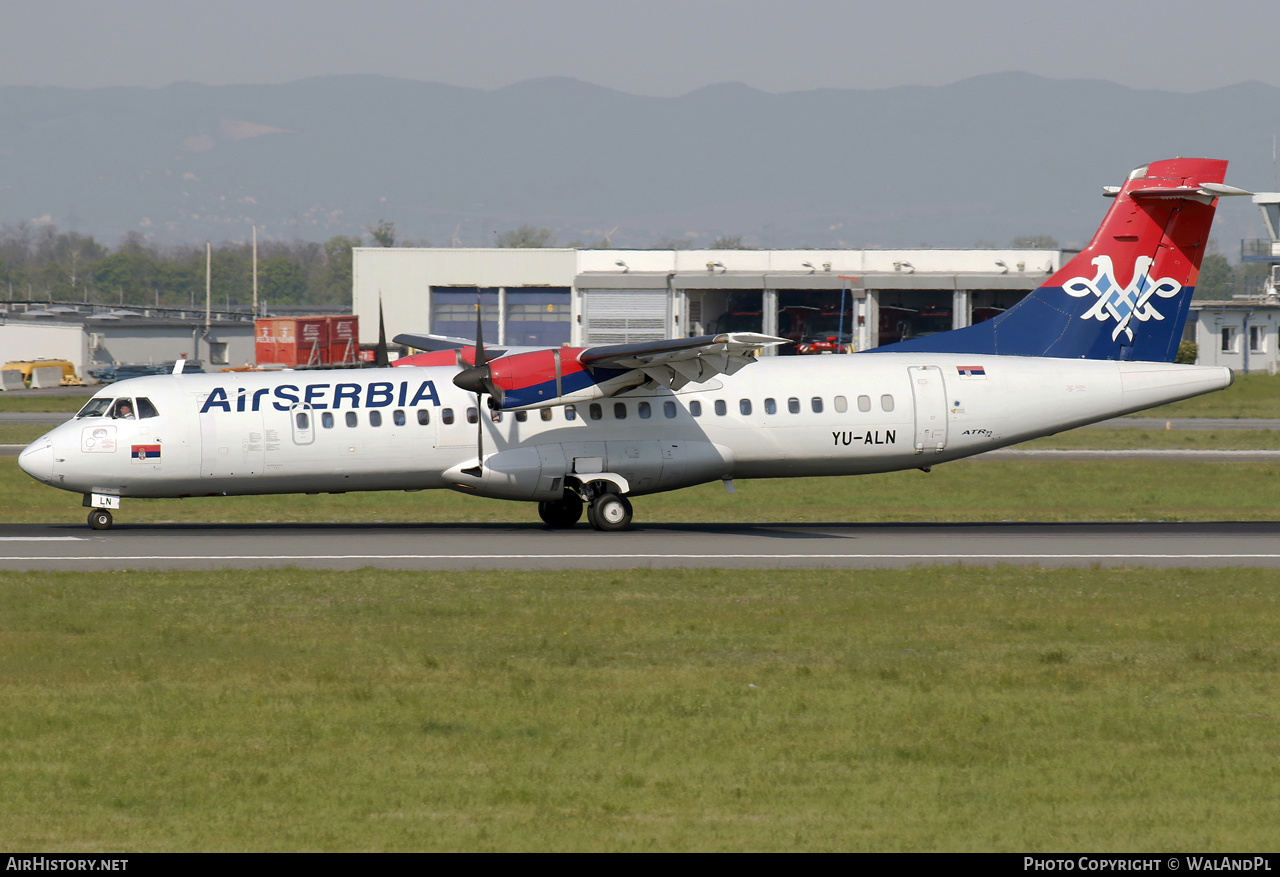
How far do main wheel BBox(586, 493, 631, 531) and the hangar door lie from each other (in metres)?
68.2

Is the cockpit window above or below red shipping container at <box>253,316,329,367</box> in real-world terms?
below

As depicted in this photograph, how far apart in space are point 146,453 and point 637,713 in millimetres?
15477

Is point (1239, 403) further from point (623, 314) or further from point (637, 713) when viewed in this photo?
point (637, 713)

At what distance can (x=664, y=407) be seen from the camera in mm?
26484

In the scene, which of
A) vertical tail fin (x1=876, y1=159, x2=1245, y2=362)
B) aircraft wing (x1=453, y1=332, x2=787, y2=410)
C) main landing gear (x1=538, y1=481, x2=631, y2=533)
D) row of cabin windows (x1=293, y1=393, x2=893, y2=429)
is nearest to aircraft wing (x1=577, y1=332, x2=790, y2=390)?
aircraft wing (x1=453, y1=332, x2=787, y2=410)

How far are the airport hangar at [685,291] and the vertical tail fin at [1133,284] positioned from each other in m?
61.3

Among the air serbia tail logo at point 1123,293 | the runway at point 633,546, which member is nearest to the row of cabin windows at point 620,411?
the runway at point 633,546

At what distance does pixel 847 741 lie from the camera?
39.1ft

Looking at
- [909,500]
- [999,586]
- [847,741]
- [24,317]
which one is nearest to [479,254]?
[24,317]

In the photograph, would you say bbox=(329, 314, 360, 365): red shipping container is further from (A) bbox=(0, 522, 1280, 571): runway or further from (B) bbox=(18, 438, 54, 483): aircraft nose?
(B) bbox=(18, 438, 54, 483): aircraft nose

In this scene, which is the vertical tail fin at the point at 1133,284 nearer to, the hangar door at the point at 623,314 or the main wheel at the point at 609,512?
the main wheel at the point at 609,512

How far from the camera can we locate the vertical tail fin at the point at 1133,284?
28.1 meters

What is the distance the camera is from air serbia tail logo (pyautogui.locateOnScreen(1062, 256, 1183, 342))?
92.3ft

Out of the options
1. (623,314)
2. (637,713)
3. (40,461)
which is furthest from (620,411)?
(623,314)
